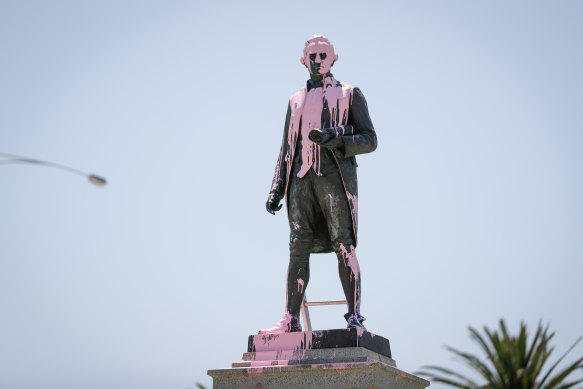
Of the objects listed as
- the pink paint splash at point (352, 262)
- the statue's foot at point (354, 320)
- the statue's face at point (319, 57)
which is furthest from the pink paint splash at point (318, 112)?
the statue's foot at point (354, 320)

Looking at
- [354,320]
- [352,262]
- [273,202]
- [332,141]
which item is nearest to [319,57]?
[332,141]

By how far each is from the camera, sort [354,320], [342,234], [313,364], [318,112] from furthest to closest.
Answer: [318,112]
[342,234]
[354,320]
[313,364]

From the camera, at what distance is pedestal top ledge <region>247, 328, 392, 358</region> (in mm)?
10102

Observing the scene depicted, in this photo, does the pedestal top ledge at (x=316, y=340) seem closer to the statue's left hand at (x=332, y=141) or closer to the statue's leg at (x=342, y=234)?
the statue's leg at (x=342, y=234)

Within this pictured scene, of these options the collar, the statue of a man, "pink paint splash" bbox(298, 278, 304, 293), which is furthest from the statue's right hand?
the collar

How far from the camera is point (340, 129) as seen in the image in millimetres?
10812

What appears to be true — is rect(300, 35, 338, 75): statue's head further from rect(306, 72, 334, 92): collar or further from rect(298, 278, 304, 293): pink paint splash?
rect(298, 278, 304, 293): pink paint splash

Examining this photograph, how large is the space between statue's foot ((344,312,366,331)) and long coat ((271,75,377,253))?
2.93 ft

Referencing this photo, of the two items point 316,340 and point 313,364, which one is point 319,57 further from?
point 313,364

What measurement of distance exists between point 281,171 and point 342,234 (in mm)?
1206

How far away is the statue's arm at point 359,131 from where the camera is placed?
35.2 ft

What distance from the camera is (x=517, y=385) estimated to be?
49.4 feet

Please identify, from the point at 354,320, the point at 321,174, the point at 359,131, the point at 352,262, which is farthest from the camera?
the point at 359,131

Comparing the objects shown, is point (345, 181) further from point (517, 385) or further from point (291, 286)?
point (517, 385)
